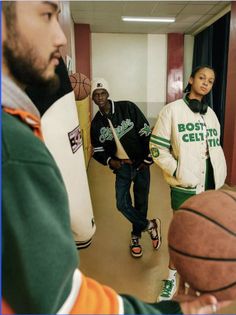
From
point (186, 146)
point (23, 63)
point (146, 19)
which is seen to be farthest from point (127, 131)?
point (146, 19)

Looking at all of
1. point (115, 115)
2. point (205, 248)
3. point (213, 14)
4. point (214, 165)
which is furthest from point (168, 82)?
point (205, 248)

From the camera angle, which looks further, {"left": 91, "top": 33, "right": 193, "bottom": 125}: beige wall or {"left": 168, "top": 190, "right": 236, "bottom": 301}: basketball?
{"left": 91, "top": 33, "right": 193, "bottom": 125}: beige wall

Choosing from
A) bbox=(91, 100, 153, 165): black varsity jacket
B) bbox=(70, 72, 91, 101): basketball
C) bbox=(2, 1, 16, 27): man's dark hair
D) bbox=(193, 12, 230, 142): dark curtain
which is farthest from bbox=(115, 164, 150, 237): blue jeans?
bbox=(193, 12, 230, 142): dark curtain

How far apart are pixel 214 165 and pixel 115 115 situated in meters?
0.98

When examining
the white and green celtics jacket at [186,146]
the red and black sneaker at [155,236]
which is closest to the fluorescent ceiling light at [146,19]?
the white and green celtics jacket at [186,146]

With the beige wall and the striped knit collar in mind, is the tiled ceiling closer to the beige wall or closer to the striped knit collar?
the beige wall

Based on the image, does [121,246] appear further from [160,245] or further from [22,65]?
[22,65]

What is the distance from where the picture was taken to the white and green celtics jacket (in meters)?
2.03

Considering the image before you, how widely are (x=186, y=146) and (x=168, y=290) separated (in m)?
1.02

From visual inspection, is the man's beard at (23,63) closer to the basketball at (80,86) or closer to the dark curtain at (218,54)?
the basketball at (80,86)

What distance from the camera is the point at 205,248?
963 mm

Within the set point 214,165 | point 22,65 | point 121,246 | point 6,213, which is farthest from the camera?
point 121,246

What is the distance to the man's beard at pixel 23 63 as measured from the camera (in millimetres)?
604


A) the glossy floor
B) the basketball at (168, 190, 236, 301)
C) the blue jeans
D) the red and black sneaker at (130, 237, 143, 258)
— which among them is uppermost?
the basketball at (168, 190, 236, 301)
